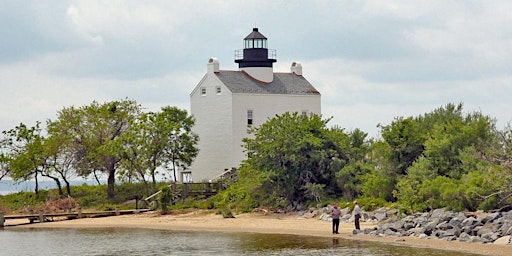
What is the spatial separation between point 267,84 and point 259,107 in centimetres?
236

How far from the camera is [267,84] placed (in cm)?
6153

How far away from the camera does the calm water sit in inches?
1316

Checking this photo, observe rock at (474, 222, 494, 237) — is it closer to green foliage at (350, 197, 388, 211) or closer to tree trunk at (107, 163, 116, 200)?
green foliage at (350, 197, 388, 211)

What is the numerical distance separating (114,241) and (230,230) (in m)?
6.17

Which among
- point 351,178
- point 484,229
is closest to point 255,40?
point 351,178

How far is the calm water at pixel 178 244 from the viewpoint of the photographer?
3344 centimetres

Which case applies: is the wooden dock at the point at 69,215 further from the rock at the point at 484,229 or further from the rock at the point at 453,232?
the rock at the point at 484,229

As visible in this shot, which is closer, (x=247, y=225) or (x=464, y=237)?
(x=464, y=237)

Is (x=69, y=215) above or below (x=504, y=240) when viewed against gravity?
above

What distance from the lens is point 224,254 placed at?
109 ft

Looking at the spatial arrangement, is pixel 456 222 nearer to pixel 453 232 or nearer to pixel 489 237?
pixel 453 232

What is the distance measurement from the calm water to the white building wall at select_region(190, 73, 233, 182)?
1498cm

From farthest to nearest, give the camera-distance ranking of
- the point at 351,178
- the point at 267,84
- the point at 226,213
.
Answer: the point at 267,84 < the point at 226,213 < the point at 351,178

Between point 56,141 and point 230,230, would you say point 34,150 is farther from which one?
point 230,230
